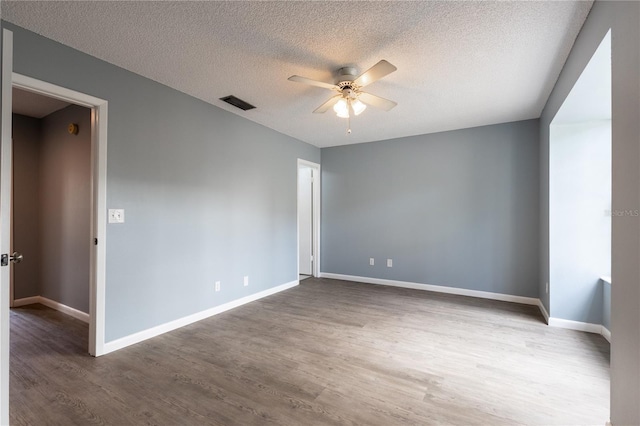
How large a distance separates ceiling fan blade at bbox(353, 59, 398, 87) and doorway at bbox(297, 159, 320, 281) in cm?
313

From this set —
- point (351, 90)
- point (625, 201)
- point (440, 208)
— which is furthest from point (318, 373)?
point (440, 208)

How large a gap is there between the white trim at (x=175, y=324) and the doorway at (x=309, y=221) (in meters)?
1.40

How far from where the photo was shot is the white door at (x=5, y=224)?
1.46 m

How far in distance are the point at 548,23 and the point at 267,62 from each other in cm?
205

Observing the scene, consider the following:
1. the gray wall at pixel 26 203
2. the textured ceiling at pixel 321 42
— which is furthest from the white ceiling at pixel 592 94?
the gray wall at pixel 26 203

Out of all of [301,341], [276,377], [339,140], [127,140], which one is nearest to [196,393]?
[276,377]

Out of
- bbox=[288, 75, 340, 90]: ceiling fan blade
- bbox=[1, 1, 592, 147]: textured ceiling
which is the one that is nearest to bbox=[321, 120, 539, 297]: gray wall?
bbox=[1, 1, 592, 147]: textured ceiling

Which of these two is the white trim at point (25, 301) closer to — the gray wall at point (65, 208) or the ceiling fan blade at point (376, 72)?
the gray wall at point (65, 208)

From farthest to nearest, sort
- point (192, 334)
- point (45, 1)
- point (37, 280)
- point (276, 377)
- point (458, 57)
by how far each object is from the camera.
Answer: point (37, 280) < point (192, 334) < point (458, 57) < point (276, 377) < point (45, 1)

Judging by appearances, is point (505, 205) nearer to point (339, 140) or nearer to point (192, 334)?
point (339, 140)

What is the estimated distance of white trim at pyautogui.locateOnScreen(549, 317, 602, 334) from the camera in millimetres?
2898

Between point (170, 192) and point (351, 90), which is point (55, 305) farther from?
point (351, 90)

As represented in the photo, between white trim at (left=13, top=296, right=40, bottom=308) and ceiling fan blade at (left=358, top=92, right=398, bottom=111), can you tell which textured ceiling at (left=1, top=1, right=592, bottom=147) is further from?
white trim at (left=13, top=296, right=40, bottom=308)

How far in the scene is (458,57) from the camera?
2.35 metres
